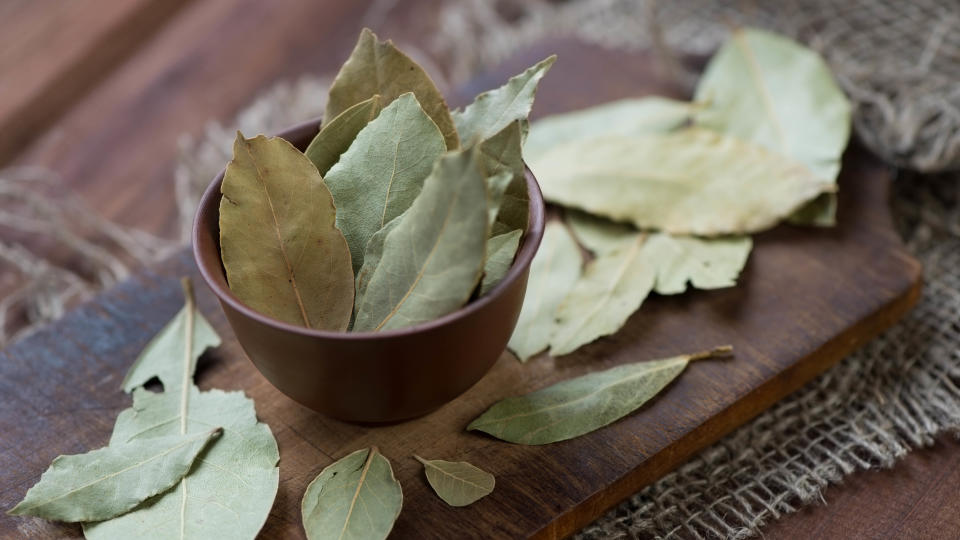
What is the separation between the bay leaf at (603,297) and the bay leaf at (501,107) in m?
0.17

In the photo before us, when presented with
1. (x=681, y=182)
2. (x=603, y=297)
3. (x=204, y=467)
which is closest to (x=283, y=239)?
(x=204, y=467)

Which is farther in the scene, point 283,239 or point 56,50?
point 56,50

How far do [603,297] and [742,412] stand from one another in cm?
14

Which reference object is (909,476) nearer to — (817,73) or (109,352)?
(817,73)

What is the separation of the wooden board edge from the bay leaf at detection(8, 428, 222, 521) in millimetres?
234

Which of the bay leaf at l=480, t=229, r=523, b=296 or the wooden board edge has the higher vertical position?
the bay leaf at l=480, t=229, r=523, b=296

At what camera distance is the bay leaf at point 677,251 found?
76cm

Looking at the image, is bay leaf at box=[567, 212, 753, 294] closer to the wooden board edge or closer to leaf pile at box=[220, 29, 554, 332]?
the wooden board edge

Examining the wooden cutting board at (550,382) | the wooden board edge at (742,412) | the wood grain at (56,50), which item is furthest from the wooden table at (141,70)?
the wooden board edge at (742,412)

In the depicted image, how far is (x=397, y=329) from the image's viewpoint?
561mm

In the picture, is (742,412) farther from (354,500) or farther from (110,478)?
(110,478)

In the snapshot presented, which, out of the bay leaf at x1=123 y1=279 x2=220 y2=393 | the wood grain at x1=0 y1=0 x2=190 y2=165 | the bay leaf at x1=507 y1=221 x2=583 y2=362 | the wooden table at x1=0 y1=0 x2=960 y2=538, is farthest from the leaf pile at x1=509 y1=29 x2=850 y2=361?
the wood grain at x1=0 y1=0 x2=190 y2=165

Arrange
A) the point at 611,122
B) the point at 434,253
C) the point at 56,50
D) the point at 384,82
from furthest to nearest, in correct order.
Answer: the point at 56,50 < the point at 611,122 < the point at 384,82 < the point at 434,253

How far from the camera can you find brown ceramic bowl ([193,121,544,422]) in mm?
557
